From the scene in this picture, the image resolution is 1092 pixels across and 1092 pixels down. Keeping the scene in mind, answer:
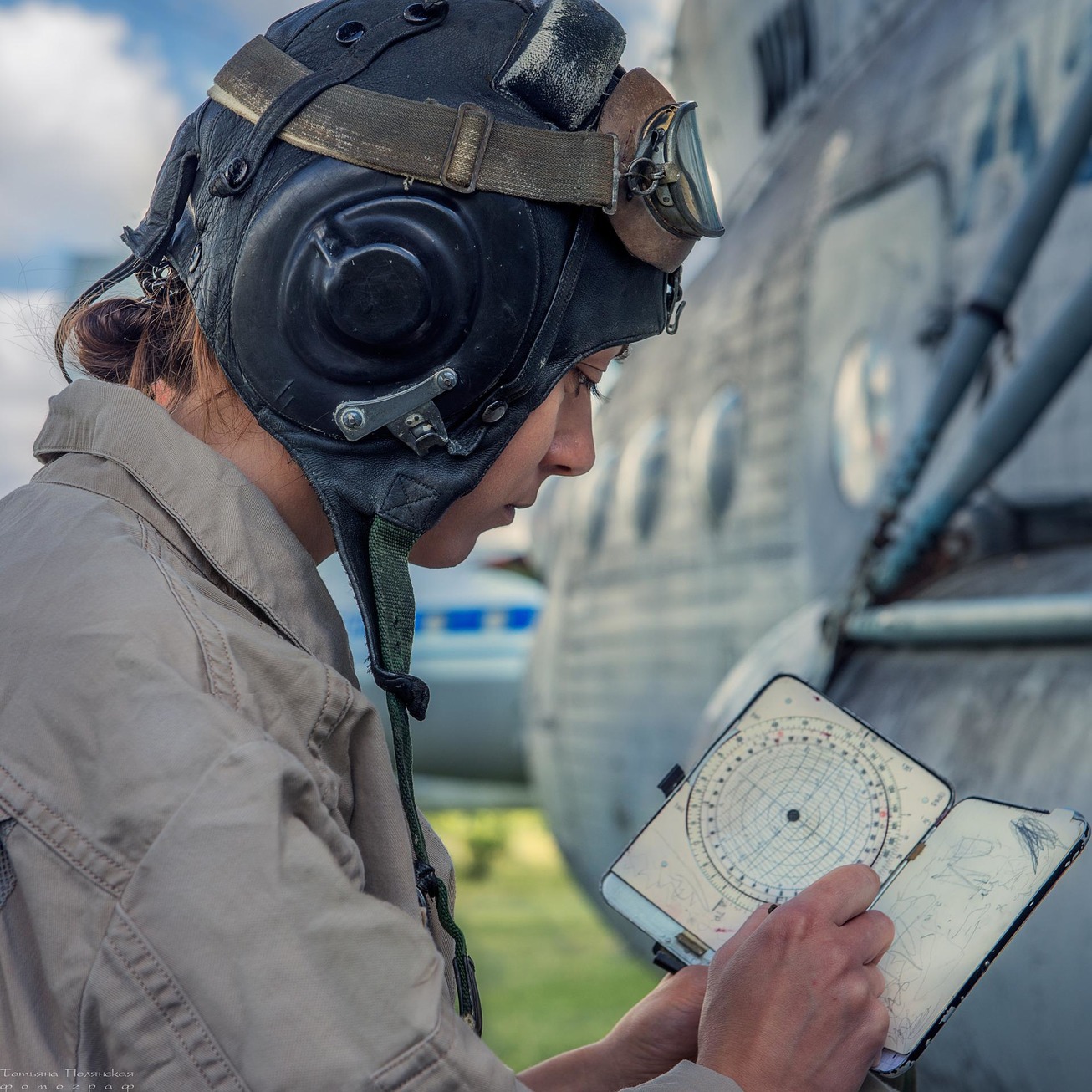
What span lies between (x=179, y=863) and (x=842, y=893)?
26.1 inches

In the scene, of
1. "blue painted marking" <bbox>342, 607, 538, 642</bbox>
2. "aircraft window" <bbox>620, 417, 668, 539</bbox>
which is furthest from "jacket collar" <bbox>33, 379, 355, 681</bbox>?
"blue painted marking" <bbox>342, 607, 538, 642</bbox>

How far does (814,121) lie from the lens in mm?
5340

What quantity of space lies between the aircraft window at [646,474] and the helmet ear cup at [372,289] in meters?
3.89

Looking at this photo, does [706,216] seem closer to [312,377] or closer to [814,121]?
[312,377]

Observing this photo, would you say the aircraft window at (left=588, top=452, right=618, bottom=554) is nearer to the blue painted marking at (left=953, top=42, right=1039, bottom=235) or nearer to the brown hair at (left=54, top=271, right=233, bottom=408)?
the blue painted marking at (left=953, top=42, right=1039, bottom=235)

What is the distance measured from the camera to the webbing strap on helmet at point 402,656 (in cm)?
136

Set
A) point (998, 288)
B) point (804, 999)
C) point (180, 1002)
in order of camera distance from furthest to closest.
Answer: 1. point (998, 288)
2. point (804, 999)
3. point (180, 1002)

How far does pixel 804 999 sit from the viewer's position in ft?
3.90

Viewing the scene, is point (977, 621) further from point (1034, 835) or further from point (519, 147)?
point (519, 147)

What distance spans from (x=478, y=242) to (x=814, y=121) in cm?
440

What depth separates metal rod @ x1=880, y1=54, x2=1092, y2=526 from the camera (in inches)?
113

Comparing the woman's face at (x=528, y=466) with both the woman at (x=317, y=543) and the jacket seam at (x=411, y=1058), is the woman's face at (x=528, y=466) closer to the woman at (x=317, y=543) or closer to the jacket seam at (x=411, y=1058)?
the woman at (x=317, y=543)

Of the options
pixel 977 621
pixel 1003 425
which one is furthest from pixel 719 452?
pixel 977 621

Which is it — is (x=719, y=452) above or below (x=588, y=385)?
below
